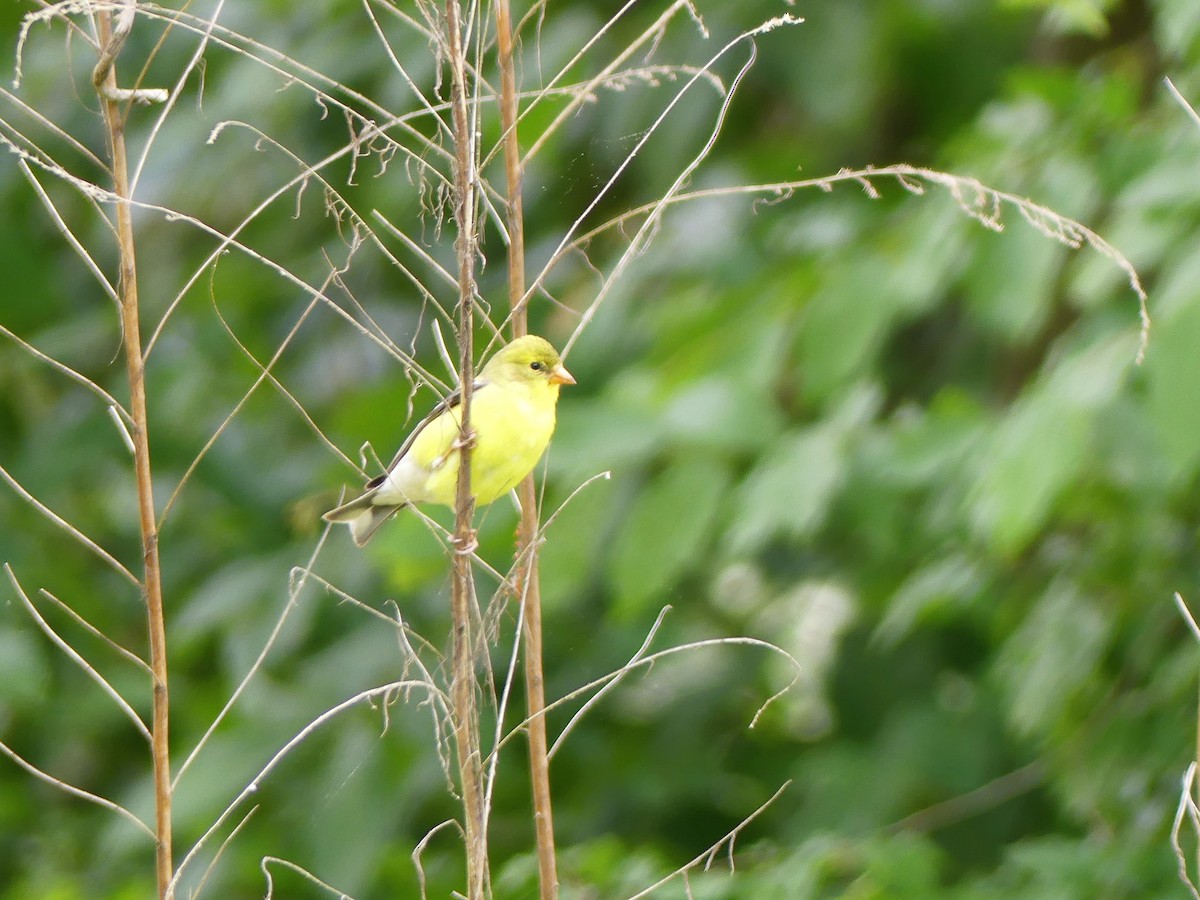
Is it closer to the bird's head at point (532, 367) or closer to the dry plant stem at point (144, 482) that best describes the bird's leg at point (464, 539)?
the dry plant stem at point (144, 482)

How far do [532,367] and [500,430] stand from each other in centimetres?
30

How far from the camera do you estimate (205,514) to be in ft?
15.1

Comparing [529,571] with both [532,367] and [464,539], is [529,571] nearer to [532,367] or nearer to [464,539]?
[464,539]

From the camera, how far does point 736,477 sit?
292cm

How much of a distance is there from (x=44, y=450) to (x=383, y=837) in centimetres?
149

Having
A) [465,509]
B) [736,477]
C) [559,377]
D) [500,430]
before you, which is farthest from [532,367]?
[465,509]

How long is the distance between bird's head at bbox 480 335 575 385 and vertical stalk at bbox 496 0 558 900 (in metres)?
0.76

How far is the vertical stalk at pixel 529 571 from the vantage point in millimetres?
1512

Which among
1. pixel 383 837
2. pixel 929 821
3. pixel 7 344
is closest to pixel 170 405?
pixel 7 344

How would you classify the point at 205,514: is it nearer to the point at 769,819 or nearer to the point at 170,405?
the point at 170,405

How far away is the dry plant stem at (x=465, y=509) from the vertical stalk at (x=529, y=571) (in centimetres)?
6

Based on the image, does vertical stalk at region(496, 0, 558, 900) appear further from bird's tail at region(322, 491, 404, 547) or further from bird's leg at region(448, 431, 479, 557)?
bird's tail at region(322, 491, 404, 547)

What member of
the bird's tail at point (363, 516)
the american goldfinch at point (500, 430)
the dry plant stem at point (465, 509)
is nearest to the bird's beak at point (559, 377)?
the american goldfinch at point (500, 430)

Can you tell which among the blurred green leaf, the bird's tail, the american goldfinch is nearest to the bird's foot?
the american goldfinch
